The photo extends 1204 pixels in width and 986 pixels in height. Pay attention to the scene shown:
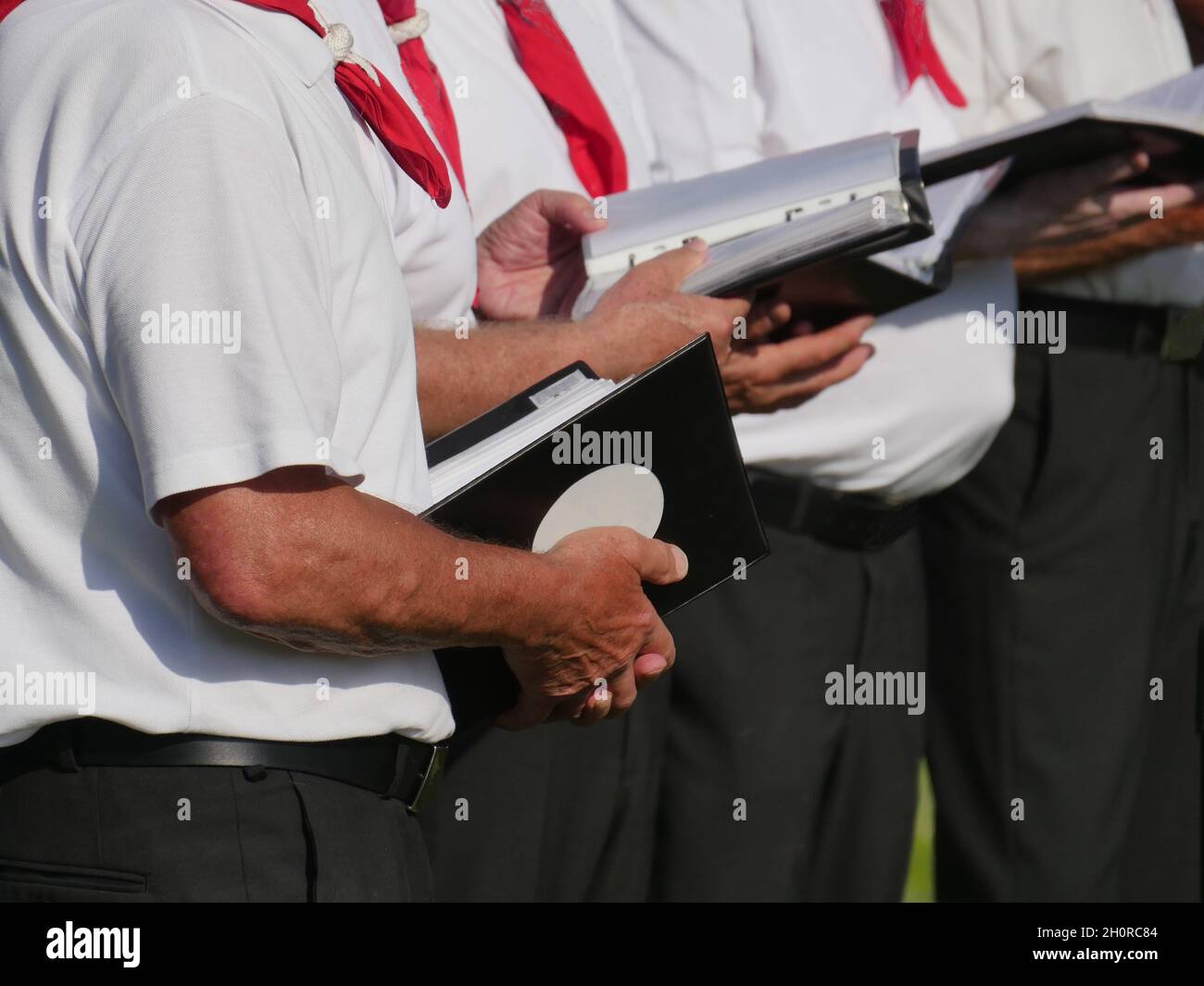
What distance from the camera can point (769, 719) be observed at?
2477mm

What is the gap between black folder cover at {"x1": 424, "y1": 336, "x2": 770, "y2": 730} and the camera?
1450mm

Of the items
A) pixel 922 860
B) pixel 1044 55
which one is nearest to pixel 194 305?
pixel 1044 55

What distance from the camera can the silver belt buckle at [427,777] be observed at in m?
1.53

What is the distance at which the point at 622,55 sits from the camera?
2369 mm

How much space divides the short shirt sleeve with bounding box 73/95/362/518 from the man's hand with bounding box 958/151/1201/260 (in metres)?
1.56

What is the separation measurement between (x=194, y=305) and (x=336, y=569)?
0.26 meters

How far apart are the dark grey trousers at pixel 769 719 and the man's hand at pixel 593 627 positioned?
72 cm

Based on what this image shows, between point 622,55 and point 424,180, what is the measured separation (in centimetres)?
92

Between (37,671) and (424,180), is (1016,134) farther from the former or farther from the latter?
(37,671)

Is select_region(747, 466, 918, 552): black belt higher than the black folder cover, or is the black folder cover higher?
the black folder cover

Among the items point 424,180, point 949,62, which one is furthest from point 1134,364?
point 424,180

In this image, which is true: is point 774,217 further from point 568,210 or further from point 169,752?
point 169,752

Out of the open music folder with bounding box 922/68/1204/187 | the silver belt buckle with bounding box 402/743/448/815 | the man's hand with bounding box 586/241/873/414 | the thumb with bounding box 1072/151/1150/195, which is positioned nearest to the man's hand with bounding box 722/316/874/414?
the man's hand with bounding box 586/241/873/414

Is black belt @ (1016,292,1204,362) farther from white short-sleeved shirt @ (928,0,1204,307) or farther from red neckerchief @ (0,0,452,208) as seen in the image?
red neckerchief @ (0,0,452,208)
